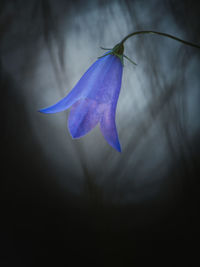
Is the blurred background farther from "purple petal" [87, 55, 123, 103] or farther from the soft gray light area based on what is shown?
"purple petal" [87, 55, 123, 103]

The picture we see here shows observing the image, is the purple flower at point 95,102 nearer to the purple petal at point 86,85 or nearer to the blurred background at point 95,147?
the purple petal at point 86,85

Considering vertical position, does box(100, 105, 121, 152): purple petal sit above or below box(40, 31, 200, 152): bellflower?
below

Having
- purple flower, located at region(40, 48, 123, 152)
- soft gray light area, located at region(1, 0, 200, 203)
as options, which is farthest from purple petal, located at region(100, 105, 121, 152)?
soft gray light area, located at region(1, 0, 200, 203)

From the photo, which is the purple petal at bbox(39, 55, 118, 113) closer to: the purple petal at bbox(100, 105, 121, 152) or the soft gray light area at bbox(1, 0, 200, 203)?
the purple petal at bbox(100, 105, 121, 152)

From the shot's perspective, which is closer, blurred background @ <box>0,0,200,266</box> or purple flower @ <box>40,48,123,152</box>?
purple flower @ <box>40,48,123,152</box>

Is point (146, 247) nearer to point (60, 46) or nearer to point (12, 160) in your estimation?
point (12, 160)

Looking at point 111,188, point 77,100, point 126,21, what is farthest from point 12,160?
point 126,21

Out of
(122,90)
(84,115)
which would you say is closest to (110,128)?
(84,115)
